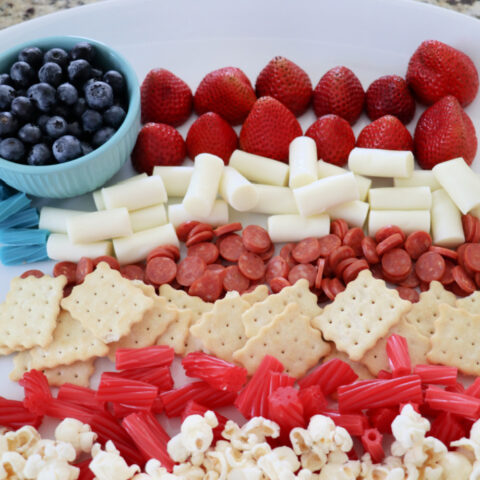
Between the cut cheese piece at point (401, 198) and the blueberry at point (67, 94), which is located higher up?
the blueberry at point (67, 94)

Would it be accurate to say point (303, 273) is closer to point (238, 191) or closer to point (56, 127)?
point (238, 191)

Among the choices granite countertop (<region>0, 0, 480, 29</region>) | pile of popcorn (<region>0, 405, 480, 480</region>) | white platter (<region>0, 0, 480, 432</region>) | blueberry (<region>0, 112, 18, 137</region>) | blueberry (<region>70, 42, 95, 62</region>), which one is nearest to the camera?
pile of popcorn (<region>0, 405, 480, 480</region>)

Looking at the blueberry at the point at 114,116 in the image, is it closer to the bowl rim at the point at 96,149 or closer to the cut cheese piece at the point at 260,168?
the bowl rim at the point at 96,149

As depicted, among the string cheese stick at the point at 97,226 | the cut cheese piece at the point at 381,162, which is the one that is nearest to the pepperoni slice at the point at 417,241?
the cut cheese piece at the point at 381,162

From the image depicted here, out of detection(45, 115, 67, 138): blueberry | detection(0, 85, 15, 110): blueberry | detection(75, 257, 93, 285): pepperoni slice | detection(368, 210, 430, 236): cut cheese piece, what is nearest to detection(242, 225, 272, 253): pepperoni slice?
detection(368, 210, 430, 236): cut cheese piece

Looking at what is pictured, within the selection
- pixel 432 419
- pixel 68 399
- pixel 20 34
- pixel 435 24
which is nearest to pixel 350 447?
pixel 432 419

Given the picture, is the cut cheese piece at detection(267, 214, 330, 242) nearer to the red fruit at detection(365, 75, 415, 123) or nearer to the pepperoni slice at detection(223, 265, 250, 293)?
the pepperoni slice at detection(223, 265, 250, 293)

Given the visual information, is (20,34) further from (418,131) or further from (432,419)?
(432,419)
